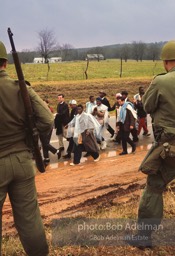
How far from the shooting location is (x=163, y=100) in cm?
374

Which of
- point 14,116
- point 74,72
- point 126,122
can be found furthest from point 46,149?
point 74,72

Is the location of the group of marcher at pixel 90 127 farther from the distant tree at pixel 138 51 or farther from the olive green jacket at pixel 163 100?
the distant tree at pixel 138 51

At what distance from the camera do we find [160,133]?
150 inches

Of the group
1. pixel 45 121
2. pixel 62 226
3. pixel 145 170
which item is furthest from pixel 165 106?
pixel 62 226

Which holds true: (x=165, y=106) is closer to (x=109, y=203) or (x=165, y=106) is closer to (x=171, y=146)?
(x=171, y=146)

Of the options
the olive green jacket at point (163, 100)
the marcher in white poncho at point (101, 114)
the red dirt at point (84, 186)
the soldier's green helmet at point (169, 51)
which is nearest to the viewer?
the olive green jacket at point (163, 100)

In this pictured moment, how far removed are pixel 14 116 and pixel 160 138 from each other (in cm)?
144

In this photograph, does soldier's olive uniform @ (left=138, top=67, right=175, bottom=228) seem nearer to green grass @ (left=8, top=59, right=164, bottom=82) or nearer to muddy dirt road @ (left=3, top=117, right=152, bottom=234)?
muddy dirt road @ (left=3, top=117, right=152, bottom=234)

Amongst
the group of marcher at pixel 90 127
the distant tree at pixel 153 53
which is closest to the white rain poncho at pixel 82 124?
the group of marcher at pixel 90 127

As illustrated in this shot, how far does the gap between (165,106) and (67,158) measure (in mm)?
6990

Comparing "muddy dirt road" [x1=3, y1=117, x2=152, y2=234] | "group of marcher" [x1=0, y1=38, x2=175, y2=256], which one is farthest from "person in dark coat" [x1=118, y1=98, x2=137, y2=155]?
"group of marcher" [x1=0, y1=38, x2=175, y2=256]

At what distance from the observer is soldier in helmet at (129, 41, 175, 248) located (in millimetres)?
3734

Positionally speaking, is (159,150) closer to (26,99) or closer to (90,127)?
(26,99)

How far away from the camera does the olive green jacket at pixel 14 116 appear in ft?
10.7
